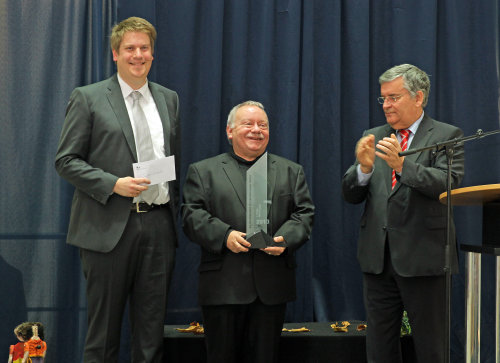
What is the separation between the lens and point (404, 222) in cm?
294

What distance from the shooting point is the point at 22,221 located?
370 centimetres

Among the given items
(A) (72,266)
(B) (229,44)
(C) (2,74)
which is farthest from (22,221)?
(B) (229,44)

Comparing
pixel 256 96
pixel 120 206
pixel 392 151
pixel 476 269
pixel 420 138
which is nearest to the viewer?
pixel 476 269

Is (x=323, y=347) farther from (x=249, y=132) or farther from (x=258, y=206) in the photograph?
(x=249, y=132)

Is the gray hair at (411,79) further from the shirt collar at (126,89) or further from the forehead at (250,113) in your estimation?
the shirt collar at (126,89)

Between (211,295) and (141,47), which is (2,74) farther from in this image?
(211,295)

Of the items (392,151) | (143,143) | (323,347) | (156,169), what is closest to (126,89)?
(143,143)

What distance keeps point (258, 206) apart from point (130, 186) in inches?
24.4

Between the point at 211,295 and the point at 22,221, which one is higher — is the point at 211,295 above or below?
below

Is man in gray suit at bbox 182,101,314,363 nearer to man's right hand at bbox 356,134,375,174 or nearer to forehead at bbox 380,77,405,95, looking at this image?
man's right hand at bbox 356,134,375,174

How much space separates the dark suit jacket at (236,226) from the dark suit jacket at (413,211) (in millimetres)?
322

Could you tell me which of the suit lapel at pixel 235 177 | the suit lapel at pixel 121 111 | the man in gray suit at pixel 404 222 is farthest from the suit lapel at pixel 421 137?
the suit lapel at pixel 121 111

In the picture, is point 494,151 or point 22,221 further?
point 494,151

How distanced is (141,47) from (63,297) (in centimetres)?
164
